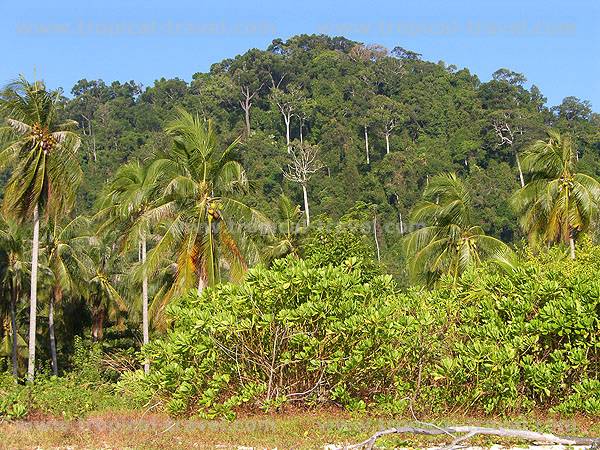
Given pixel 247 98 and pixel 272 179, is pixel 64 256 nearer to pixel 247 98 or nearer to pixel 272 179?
pixel 272 179

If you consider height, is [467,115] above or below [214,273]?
above

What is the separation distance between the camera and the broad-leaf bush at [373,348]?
10328 millimetres

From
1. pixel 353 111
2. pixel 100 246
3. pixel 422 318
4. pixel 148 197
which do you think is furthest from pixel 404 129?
pixel 422 318

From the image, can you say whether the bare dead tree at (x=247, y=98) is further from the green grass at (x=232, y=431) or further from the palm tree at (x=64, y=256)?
the green grass at (x=232, y=431)

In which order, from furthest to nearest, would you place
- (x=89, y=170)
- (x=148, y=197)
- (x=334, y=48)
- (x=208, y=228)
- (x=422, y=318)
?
(x=334, y=48) → (x=89, y=170) → (x=148, y=197) → (x=208, y=228) → (x=422, y=318)

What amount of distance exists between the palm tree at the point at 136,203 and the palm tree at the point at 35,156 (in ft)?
5.77

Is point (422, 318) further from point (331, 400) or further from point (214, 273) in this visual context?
point (214, 273)

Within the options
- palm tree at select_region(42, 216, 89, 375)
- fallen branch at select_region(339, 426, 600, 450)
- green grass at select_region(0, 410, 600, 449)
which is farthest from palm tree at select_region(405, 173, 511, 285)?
fallen branch at select_region(339, 426, 600, 450)

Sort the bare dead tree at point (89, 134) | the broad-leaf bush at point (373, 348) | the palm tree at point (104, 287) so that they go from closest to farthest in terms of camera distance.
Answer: the broad-leaf bush at point (373, 348) < the palm tree at point (104, 287) < the bare dead tree at point (89, 134)

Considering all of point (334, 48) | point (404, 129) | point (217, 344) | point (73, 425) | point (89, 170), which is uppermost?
point (334, 48)

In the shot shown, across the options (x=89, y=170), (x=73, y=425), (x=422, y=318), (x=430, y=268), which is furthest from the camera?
(x=89, y=170)

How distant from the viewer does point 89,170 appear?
5722 cm

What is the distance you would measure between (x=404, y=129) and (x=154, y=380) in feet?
183

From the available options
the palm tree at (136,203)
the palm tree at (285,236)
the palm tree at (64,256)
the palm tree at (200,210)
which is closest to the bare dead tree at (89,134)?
the palm tree at (64,256)
